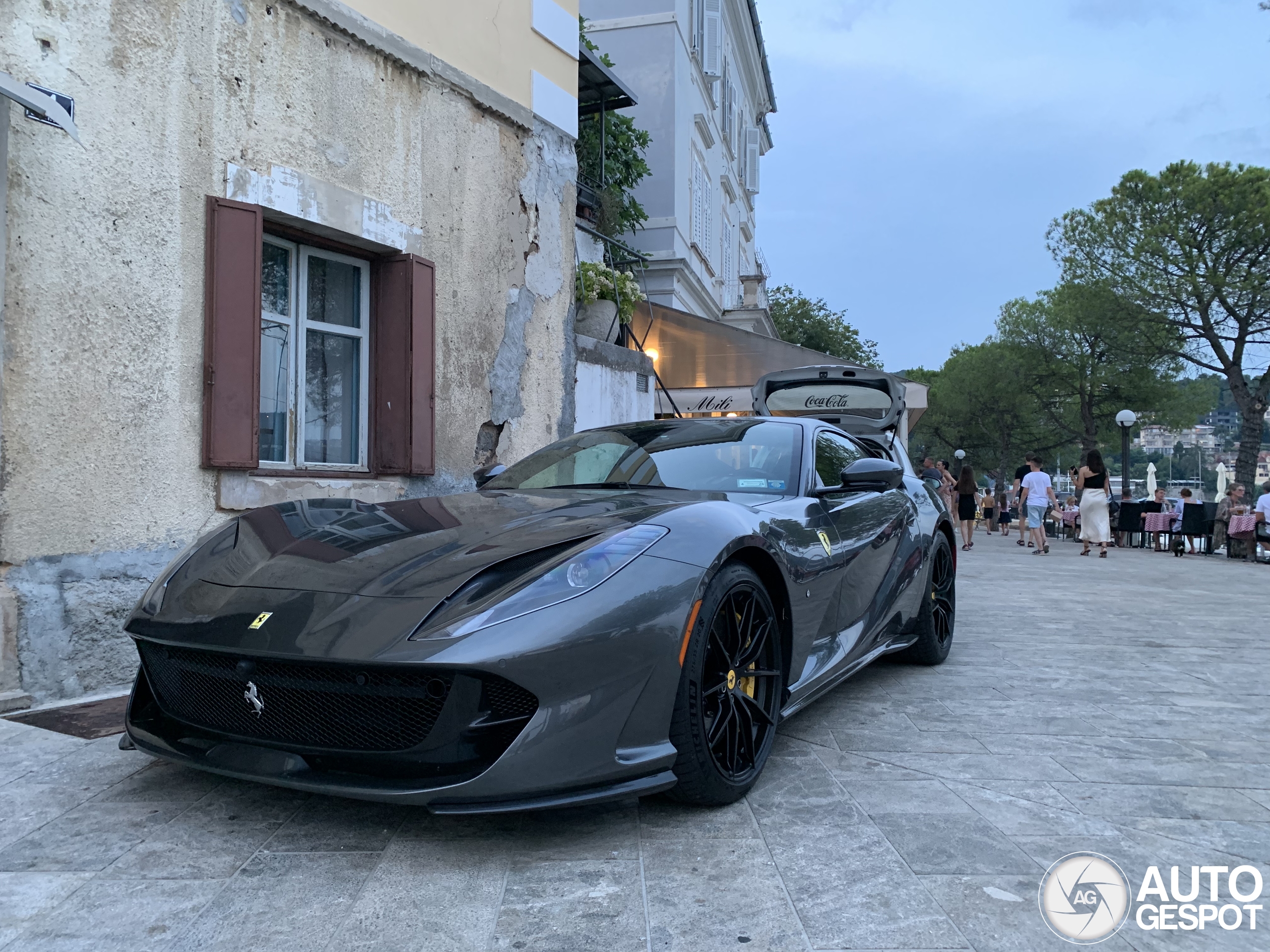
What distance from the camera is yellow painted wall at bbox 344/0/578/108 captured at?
6137 mm

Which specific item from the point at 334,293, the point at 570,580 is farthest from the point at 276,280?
the point at 570,580

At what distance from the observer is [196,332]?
4.64 metres

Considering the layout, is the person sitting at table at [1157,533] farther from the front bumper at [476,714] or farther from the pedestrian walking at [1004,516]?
the front bumper at [476,714]

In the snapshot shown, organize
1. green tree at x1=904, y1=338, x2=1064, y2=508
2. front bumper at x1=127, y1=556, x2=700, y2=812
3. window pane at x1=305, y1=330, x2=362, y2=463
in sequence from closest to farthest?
front bumper at x1=127, y1=556, x2=700, y2=812, window pane at x1=305, y1=330, x2=362, y2=463, green tree at x1=904, y1=338, x2=1064, y2=508

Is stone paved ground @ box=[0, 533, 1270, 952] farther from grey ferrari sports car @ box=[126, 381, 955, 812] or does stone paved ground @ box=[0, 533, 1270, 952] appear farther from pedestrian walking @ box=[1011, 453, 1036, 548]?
pedestrian walking @ box=[1011, 453, 1036, 548]

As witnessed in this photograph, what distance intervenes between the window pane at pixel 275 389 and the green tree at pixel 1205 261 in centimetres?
2420

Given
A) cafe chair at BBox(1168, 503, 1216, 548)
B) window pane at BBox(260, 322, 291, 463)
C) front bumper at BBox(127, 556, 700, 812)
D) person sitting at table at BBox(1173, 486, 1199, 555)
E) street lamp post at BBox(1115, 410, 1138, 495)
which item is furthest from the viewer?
street lamp post at BBox(1115, 410, 1138, 495)

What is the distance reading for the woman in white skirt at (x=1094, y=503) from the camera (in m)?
13.4

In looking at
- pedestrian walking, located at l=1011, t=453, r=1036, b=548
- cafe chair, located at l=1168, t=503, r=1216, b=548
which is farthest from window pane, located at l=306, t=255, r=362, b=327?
cafe chair, located at l=1168, t=503, r=1216, b=548

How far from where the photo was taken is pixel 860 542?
12.3 ft

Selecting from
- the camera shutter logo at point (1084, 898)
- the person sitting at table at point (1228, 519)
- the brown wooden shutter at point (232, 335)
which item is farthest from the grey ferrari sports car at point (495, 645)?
the person sitting at table at point (1228, 519)

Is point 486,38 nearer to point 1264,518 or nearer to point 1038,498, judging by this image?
point 1038,498

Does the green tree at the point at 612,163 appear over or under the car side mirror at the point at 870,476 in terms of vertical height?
over

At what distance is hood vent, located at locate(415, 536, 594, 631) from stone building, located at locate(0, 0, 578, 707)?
8.63ft
